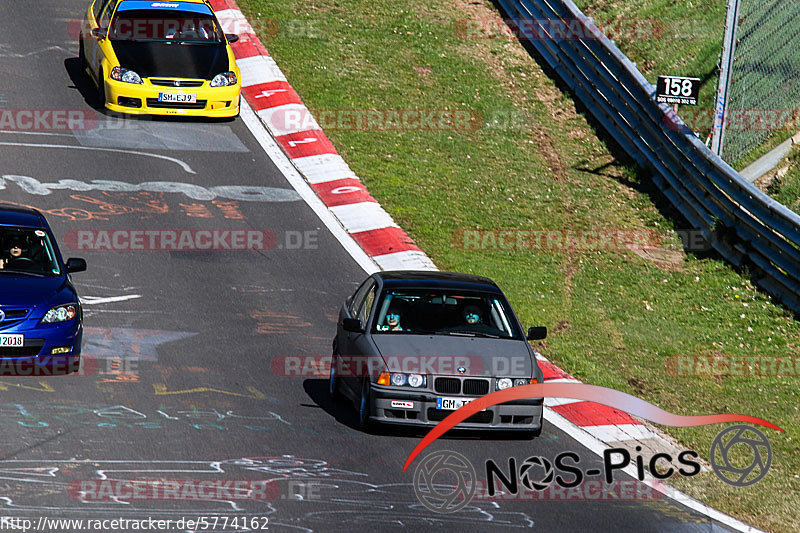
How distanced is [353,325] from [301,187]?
7.18 meters

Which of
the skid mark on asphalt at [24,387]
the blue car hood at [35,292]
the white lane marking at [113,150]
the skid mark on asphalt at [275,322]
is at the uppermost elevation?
the blue car hood at [35,292]

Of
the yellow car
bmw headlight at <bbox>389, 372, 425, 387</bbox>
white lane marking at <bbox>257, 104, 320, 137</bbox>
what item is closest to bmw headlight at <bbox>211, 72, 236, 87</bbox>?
the yellow car

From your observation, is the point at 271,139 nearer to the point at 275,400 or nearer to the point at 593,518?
the point at 275,400

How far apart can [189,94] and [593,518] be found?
1200 cm

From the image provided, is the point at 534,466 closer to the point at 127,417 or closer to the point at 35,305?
the point at 127,417

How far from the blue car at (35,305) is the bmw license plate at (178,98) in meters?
6.89

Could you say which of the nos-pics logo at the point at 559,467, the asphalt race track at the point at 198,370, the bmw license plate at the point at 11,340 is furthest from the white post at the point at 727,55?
the bmw license plate at the point at 11,340

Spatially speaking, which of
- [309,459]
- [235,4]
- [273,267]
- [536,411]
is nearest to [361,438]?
[309,459]

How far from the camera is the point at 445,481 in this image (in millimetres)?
9719

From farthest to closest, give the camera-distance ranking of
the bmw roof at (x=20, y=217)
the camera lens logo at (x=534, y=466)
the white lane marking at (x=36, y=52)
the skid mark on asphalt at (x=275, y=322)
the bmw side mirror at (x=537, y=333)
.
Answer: the white lane marking at (x=36, y=52)
the skid mark on asphalt at (x=275, y=322)
the bmw roof at (x=20, y=217)
the bmw side mirror at (x=537, y=333)
the camera lens logo at (x=534, y=466)

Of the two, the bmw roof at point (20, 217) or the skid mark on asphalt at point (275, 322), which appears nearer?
the bmw roof at point (20, 217)

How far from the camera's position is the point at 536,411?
10.6 meters

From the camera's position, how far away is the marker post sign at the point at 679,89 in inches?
666

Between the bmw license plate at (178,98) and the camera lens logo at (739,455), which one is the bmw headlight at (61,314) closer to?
the camera lens logo at (739,455)
